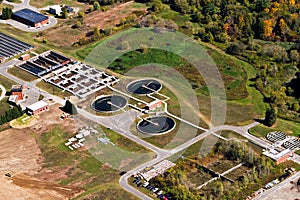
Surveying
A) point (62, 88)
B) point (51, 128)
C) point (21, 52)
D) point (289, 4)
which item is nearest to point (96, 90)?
point (62, 88)

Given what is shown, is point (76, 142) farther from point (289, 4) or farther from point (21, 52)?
→ point (289, 4)

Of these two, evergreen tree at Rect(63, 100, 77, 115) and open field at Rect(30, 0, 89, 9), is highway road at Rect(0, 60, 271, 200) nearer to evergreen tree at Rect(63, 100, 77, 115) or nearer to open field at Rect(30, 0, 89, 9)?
evergreen tree at Rect(63, 100, 77, 115)

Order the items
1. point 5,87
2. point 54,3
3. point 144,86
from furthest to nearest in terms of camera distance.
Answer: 1. point 54,3
2. point 5,87
3. point 144,86

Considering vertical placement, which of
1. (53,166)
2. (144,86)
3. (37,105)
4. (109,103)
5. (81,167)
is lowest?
(53,166)

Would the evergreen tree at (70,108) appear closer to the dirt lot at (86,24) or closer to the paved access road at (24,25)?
the dirt lot at (86,24)

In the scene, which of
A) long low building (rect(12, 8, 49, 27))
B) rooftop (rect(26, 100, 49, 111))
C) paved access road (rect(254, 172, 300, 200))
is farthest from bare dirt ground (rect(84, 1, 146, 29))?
paved access road (rect(254, 172, 300, 200))

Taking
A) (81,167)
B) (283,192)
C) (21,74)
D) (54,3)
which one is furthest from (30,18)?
(283,192)

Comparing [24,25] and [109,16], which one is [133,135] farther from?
[24,25]
